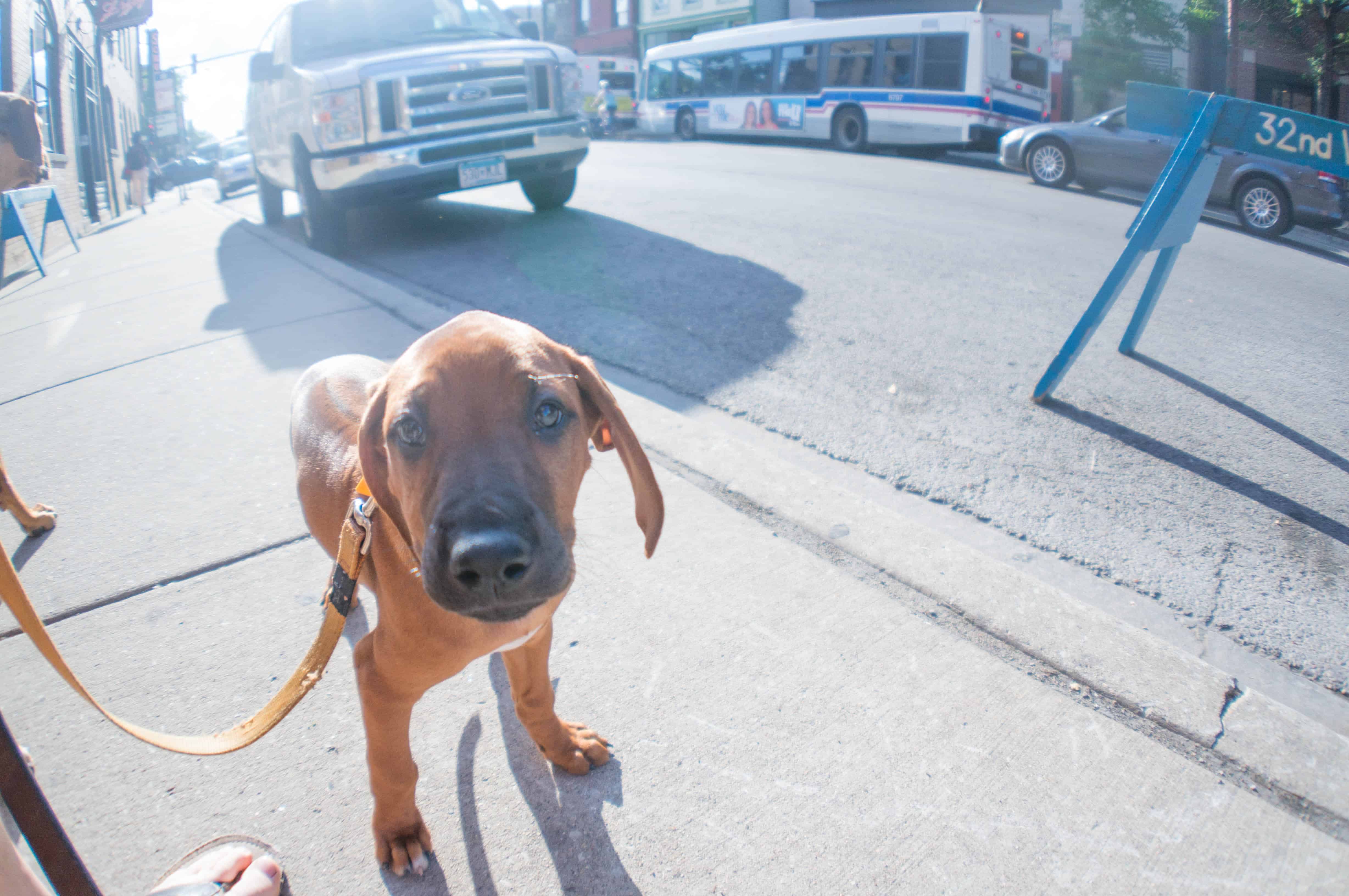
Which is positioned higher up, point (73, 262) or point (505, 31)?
point (505, 31)

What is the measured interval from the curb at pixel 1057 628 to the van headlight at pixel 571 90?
569cm

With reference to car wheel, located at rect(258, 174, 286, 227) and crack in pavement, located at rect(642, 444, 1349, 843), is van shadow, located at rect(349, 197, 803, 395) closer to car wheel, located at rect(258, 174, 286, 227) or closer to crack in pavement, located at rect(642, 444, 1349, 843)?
crack in pavement, located at rect(642, 444, 1349, 843)

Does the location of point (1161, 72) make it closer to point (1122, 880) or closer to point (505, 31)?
point (505, 31)

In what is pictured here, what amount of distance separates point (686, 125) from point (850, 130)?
7.16 m

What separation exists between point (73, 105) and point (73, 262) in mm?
5099

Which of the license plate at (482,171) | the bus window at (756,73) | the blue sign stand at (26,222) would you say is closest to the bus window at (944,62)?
the bus window at (756,73)

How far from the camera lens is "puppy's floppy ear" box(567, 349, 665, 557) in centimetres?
179

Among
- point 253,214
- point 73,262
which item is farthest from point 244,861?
point 253,214

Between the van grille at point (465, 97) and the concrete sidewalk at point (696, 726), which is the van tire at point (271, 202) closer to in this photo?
the van grille at point (465, 97)

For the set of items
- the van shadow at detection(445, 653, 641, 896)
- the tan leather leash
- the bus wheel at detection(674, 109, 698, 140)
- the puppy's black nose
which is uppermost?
the bus wheel at detection(674, 109, 698, 140)

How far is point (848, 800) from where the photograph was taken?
1932 mm

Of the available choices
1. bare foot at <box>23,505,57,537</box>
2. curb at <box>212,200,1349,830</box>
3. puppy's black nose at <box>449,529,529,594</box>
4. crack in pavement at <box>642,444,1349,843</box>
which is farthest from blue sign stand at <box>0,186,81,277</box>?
puppy's black nose at <box>449,529,529,594</box>

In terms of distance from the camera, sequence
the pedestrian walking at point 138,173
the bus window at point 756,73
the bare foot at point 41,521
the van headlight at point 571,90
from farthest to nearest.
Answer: the bus window at point 756,73, the pedestrian walking at point 138,173, the van headlight at point 571,90, the bare foot at point 41,521

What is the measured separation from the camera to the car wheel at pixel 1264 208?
9.98 m
